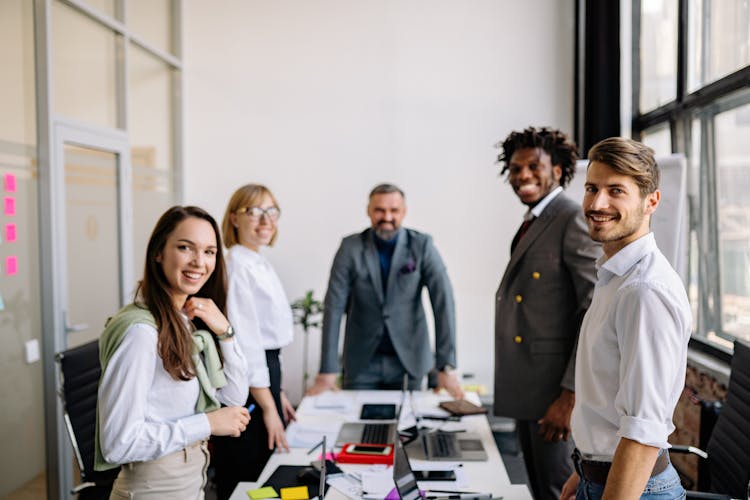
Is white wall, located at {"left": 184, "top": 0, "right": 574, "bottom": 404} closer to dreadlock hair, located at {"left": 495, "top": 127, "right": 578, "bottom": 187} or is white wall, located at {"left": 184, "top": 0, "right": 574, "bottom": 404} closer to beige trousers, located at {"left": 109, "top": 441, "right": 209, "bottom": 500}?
dreadlock hair, located at {"left": 495, "top": 127, "right": 578, "bottom": 187}

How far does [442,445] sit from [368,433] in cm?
31

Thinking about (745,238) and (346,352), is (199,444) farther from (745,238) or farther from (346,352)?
(745,238)

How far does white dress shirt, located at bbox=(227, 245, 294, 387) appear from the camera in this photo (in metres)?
2.70

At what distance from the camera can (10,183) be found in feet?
9.86

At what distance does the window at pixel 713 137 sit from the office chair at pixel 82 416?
2.90 m

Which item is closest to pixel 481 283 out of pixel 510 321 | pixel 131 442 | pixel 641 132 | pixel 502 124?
pixel 502 124

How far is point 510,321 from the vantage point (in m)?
2.65

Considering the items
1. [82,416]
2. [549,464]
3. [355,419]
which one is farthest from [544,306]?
[82,416]

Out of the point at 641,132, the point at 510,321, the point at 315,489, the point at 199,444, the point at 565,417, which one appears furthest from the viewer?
the point at 641,132

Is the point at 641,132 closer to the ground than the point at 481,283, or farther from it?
farther from it

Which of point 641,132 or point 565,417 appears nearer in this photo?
point 565,417

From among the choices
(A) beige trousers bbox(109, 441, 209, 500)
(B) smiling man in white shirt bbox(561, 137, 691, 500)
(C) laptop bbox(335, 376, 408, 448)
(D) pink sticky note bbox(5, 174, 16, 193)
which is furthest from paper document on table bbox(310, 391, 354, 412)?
(D) pink sticky note bbox(5, 174, 16, 193)

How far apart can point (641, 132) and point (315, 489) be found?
11.3ft

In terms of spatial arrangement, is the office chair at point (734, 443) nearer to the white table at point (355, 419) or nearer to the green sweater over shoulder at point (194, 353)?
the white table at point (355, 419)
